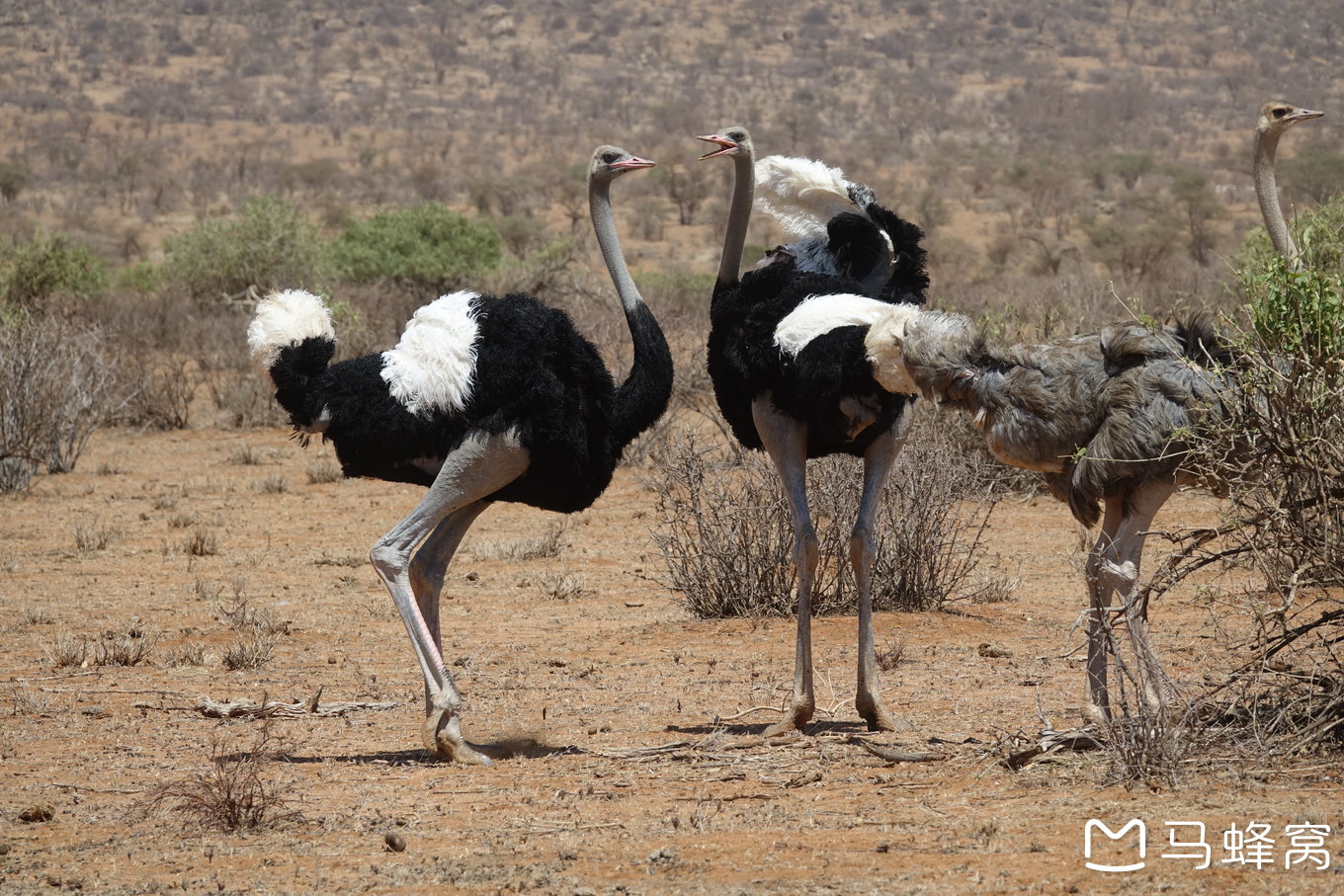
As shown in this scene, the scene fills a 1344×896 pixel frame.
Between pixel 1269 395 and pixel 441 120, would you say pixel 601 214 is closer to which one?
pixel 1269 395

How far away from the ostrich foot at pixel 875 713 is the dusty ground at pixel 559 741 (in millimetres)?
89

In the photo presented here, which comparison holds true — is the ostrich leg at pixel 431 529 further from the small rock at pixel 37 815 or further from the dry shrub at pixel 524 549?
the dry shrub at pixel 524 549

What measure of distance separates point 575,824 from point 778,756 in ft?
3.22

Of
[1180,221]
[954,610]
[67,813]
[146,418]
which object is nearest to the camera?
[67,813]

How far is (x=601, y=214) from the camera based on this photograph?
6.36m

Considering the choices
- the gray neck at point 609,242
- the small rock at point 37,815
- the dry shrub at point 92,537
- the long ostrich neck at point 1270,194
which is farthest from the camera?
the dry shrub at point 92,537

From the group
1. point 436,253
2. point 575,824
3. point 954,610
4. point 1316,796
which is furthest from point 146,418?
point 1316,796

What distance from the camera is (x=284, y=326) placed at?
560cm

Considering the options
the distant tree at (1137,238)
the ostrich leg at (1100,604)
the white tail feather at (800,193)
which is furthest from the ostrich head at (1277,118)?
the distant tree at (1137,238)

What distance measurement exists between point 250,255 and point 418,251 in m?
2.06

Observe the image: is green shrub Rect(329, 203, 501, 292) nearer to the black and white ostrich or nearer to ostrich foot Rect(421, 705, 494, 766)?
the black and white ostrich

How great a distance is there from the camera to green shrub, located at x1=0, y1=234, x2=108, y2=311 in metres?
17.9

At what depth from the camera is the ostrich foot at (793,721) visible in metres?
5.59

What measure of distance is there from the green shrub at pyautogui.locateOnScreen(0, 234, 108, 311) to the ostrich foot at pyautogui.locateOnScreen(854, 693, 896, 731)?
1399 centimetres
